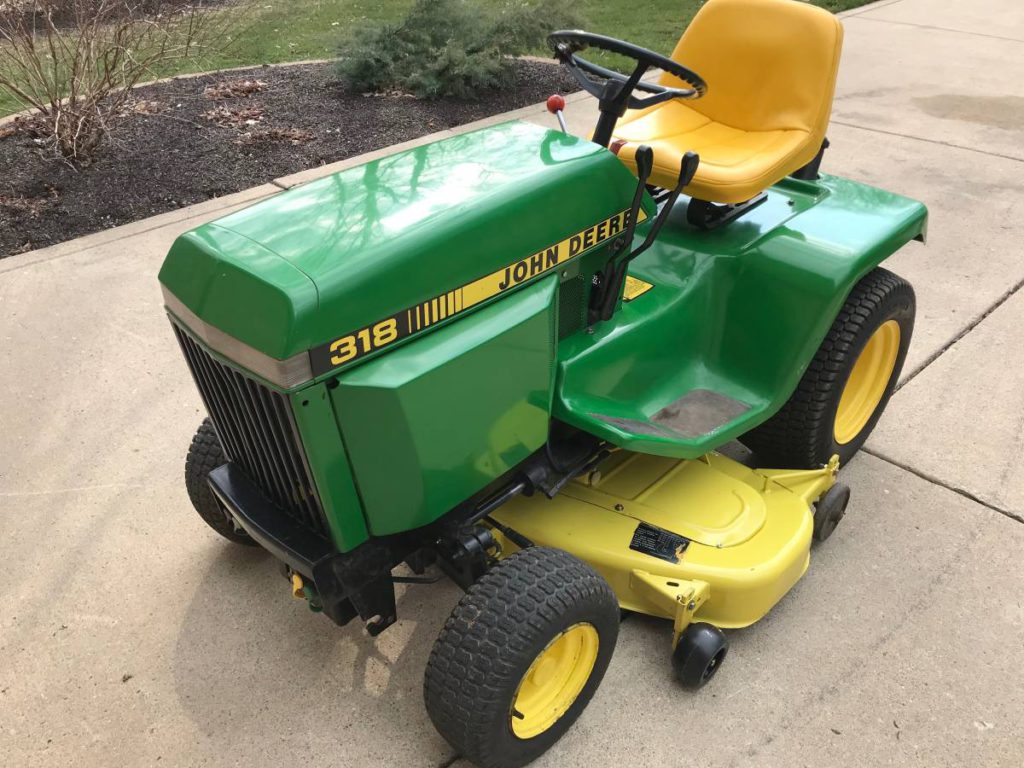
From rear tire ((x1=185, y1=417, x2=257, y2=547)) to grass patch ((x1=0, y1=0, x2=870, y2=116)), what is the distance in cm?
442

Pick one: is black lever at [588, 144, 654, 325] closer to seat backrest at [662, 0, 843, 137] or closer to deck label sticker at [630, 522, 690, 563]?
deck label sticker at [630, 522, 690, 563]

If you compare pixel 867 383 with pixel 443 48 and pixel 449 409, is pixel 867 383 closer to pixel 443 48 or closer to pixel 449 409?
pixel 449 409

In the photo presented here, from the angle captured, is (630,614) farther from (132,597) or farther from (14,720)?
(14,720)

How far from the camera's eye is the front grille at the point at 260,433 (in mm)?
1657

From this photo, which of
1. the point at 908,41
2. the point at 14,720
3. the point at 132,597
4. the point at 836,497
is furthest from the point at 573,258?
the point at 908,41

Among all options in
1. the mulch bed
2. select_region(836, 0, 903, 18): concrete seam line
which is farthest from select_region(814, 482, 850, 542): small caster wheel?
select_region(836, 0, 903, 18): concrete seam line

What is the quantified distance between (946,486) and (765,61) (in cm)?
139

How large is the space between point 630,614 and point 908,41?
6361mm

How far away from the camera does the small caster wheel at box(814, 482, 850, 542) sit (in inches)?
91.7

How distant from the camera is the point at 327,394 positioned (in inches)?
62.0

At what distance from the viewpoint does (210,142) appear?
4.88 m

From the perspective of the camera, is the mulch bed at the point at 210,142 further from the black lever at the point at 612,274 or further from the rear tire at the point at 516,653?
the rear tire at the point at 516,653

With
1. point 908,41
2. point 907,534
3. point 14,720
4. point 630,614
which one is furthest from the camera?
point 908,41

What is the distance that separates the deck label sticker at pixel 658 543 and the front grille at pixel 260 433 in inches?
29.5
